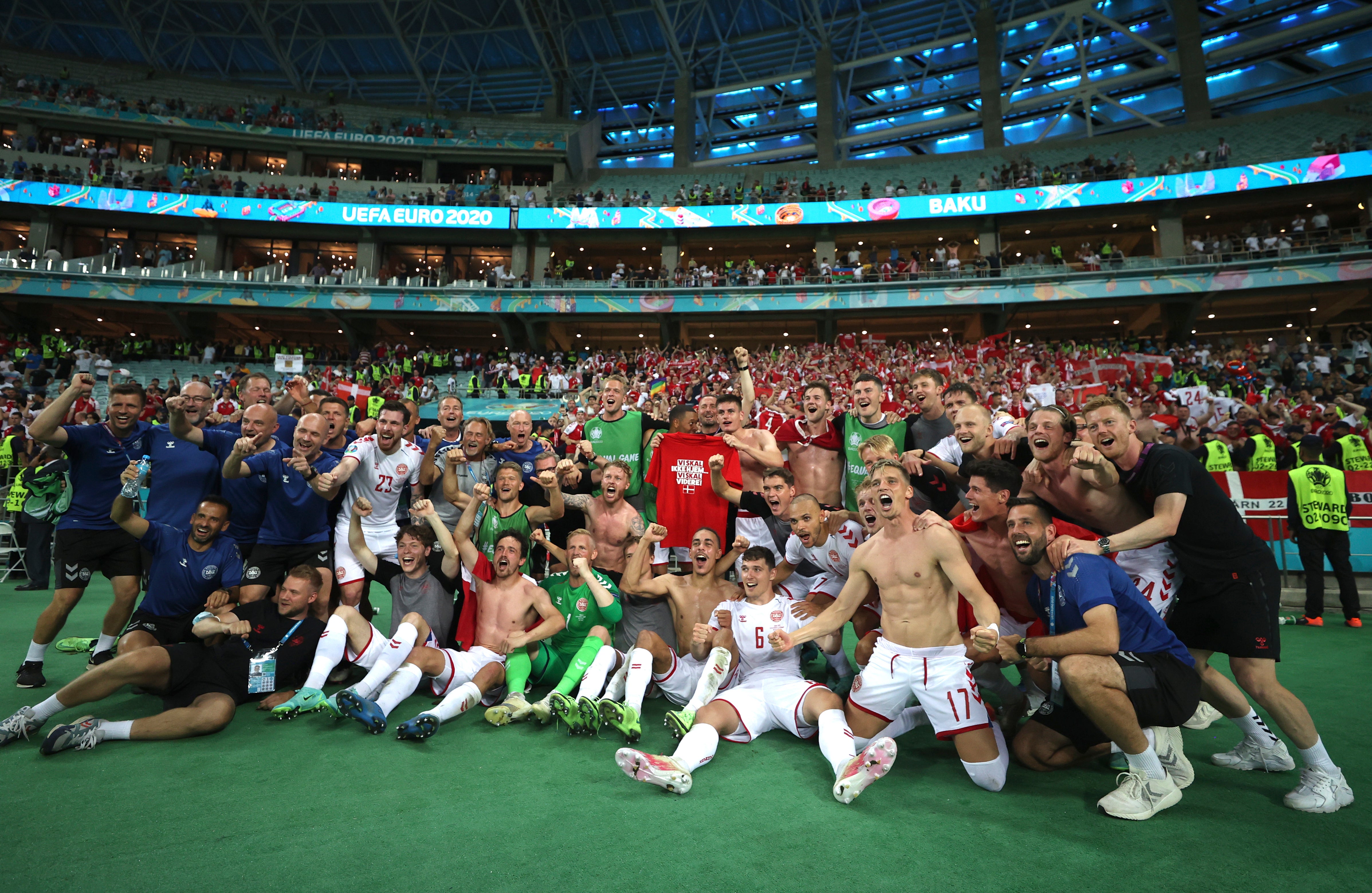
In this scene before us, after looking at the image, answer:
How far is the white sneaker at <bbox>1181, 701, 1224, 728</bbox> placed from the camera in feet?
16.5

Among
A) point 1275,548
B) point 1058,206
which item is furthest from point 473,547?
point 1058,206

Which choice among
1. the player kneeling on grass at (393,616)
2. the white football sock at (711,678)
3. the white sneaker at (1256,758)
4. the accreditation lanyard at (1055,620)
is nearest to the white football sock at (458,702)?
the player kneeling on grass at (393,616)

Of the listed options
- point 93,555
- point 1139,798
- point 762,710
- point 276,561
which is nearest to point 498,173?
point 93,555

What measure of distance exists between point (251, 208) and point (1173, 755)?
41.7m

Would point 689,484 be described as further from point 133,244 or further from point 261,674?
point 133,244

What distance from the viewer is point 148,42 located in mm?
42875

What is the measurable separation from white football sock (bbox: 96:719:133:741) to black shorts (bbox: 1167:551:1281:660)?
6.64 metres

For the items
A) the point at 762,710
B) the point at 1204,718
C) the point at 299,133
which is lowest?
the point at 1204,718

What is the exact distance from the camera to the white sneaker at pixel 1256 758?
161 inches

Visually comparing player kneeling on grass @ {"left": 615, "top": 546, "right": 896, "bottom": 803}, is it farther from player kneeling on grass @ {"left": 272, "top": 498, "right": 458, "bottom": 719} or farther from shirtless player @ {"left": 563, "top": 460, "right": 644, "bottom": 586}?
player kneeling on grass @ {"left": 272, "top": 498, "right": 458, "bottom": 719}

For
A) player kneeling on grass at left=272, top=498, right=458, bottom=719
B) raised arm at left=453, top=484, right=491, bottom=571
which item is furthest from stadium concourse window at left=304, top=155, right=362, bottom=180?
raised arm at left=453, top=484, right=491, bottom=571

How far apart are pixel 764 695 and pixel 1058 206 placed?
34.4 m

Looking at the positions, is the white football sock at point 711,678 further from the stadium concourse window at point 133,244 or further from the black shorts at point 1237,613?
the stadium concourse window at point 133,244

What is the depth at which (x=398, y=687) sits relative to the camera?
5012 millimetres
